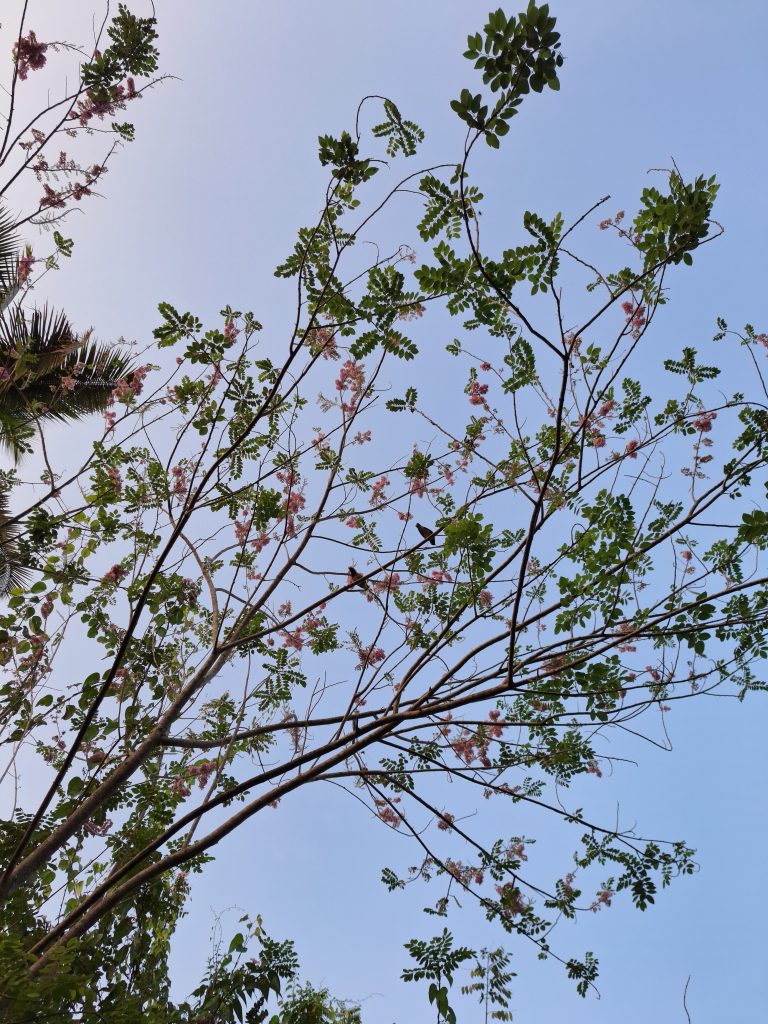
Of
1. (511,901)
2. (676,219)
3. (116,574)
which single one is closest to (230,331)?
(116,574)

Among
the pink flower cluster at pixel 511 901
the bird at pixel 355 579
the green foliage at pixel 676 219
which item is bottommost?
the pink flower cluster at pixel 511 901

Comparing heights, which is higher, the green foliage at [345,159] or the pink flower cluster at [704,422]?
the pink flower cluster at [704,422]

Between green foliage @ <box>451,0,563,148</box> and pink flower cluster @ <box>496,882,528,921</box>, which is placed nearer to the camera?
green foliage @ <box>451,0,563,148</box>

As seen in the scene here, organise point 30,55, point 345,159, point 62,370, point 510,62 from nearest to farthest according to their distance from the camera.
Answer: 1. point 510,62
2. point 345,159
3. point 30,55
4. point 62,370

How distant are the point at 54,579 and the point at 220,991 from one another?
252 cm

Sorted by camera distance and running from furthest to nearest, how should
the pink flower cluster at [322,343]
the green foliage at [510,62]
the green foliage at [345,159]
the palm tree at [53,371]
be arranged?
the palm tree at [53,371]
the pink flower cluster at [322,343]
the green foliage at [345,159]
the green foliage at [510,62]

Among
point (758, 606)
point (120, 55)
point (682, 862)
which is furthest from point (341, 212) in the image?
point (682, 862)

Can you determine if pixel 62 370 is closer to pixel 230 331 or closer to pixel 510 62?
pixel 230 331

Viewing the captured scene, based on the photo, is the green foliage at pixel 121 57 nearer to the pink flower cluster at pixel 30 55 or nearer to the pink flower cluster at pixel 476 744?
the pink flower cluster at pixel 30 55

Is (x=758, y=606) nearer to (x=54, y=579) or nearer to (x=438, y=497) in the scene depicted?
(x=438, y=497)

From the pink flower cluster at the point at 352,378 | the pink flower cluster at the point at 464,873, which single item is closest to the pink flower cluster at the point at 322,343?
the pink flower cluster at the point at 352,378

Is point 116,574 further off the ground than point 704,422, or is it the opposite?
point 704,422

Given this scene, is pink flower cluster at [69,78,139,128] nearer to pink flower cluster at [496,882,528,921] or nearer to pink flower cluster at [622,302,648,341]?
pink flower cluster at [622,302,648,341]

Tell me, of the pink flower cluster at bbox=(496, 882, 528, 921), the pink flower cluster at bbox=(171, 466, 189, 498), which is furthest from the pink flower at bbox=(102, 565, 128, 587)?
Answer: the pink flower cluster at bbox=(496, 882, 528, 921)
